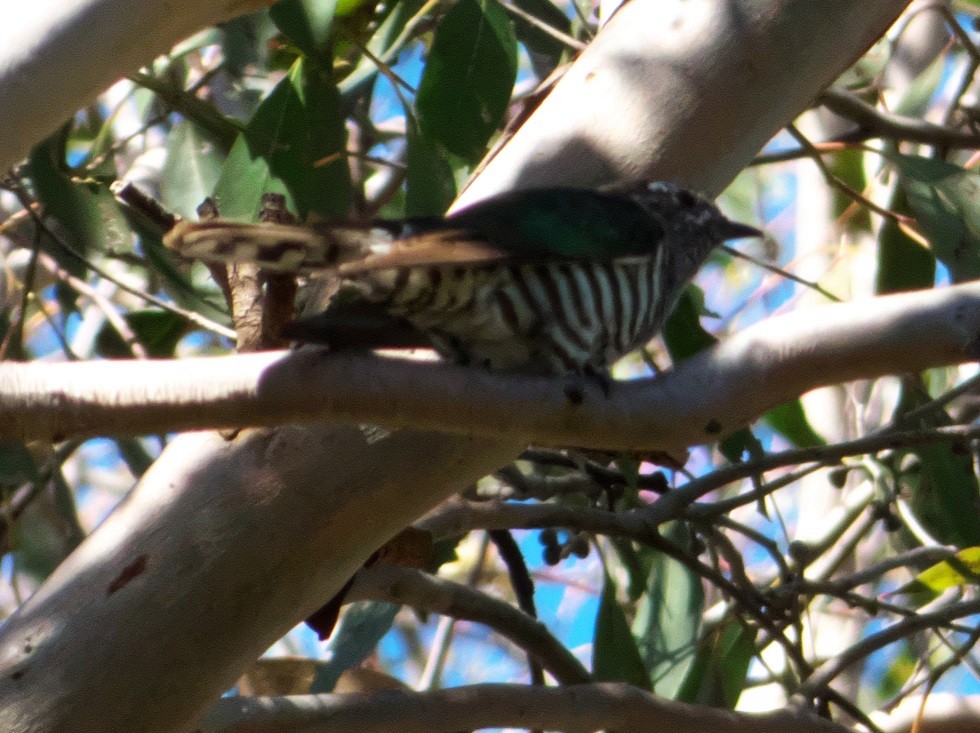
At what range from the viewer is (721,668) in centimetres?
332

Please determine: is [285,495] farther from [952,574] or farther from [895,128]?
[895,128]

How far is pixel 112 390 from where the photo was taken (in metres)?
1.55

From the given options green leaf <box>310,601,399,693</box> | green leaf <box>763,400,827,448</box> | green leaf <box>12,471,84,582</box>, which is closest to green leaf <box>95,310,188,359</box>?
green leaf <box>12,471,84,582</box>

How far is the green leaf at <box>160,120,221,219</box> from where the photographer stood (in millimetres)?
3375

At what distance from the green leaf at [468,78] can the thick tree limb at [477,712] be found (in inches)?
39.9

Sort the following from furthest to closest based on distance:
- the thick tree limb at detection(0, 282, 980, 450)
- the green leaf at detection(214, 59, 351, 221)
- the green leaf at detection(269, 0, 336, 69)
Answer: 1. the green leaf at detection(214, 59, 351, 221)
2. the green leaf at detection(269, 0, 336, 69)
3. the thick tree limb at detection(0, 282, 980, 450)

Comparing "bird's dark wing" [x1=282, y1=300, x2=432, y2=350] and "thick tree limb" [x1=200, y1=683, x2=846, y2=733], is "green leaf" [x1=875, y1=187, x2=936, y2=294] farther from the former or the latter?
"bird's dark wing" [x1=282, y1=300, x2=432, y2=350]

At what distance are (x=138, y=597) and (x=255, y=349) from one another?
389mm

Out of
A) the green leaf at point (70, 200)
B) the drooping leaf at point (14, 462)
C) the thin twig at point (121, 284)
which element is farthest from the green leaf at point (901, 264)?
the drooping leaf at point (14, 462)

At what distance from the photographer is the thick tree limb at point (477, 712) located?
2453 millimetres

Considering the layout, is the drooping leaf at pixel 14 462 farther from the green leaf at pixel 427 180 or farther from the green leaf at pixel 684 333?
the green leaf at pixel 684 333

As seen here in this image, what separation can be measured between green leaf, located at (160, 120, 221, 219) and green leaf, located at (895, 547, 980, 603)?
72.7 inches

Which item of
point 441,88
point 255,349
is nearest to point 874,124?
point 441,88

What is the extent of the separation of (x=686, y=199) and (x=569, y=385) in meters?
0.89
